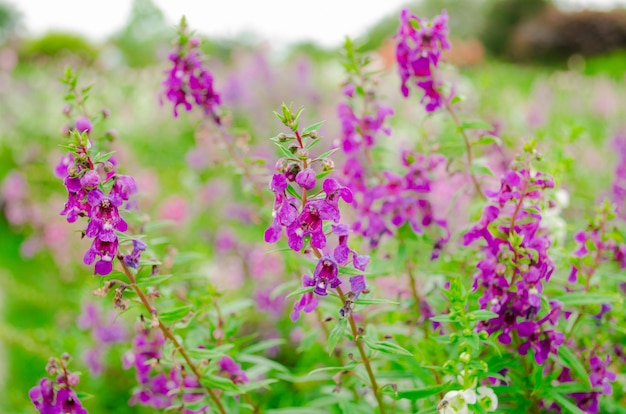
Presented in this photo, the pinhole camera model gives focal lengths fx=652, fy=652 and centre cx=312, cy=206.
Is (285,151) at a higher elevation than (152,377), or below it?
higher

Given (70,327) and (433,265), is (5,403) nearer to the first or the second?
(70,327)

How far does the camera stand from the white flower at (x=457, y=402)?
5.28ft

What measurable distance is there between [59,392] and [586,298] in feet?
5.00

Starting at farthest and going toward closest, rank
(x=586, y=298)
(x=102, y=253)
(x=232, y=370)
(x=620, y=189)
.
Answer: (x=620, y=189), (x=232, y=370), (x=586, y=298), (x=102, y=253)

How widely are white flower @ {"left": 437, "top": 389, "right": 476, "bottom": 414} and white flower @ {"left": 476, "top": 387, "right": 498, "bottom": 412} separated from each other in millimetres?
61

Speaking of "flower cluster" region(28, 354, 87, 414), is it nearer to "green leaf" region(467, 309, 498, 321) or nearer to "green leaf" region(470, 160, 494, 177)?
"green leaf" region(467, 309, 498, 321)

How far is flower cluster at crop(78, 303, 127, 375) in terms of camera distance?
11.4 ft

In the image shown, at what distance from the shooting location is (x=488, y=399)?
1715mm

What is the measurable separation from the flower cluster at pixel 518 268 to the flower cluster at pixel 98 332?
2.26 metres

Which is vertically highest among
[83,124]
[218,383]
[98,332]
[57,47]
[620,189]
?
[57,47]

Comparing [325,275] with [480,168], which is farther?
[480,168]

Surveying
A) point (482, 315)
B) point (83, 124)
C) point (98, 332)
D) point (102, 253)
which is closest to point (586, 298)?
point (482, 315)

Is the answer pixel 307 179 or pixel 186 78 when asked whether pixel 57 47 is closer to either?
pixel 186 78

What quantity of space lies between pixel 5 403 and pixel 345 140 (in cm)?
272
